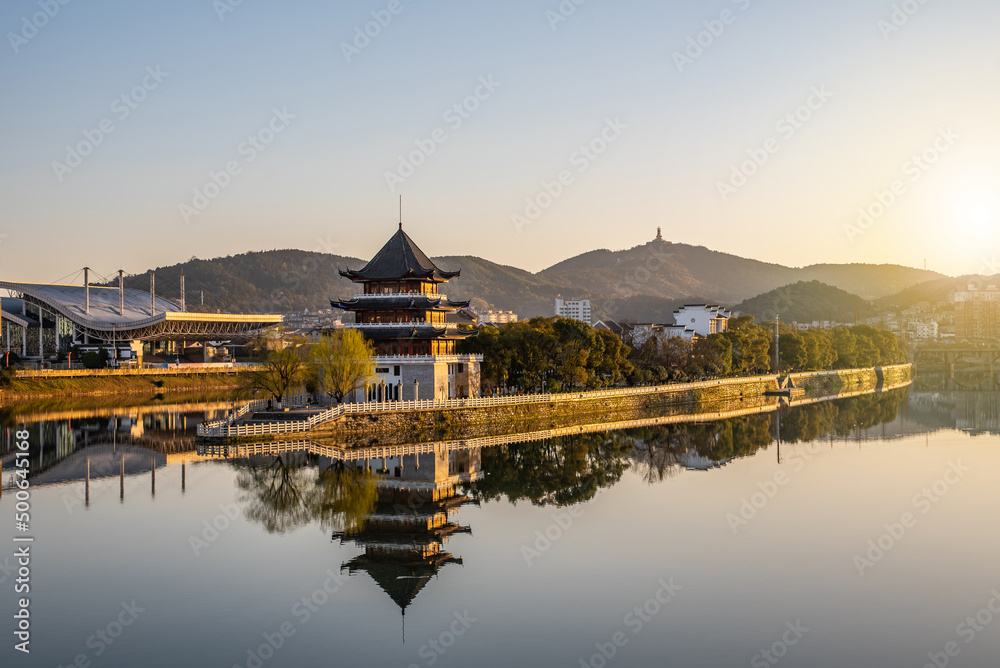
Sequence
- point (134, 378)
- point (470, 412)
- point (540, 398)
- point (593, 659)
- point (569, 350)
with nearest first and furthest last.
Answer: point (593, 659) < point (470, 412) < point (540, 398) < point (569, 350) < point (134, 378)

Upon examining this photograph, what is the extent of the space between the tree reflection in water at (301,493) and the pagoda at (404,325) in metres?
13.2

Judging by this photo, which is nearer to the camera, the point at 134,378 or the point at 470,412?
the point at 470,412

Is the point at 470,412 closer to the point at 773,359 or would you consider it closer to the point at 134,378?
the point at 134,378

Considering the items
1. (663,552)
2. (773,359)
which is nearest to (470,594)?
(663,552)

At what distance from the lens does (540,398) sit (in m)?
61.0

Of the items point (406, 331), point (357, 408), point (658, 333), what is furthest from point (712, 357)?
point (357, 408)

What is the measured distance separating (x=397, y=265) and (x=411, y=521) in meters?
27.9

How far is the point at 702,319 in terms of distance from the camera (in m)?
120

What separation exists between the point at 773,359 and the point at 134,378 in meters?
65.9

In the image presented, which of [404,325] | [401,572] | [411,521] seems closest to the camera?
[401,572]

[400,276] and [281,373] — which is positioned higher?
[400,276]

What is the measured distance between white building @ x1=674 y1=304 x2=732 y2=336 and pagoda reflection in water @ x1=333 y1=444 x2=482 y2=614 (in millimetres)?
77176

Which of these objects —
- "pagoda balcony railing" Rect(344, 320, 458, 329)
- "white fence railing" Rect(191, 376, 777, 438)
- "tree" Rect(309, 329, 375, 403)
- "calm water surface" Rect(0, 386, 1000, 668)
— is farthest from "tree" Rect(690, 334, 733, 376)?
"tree" Rect(309, 329, 375, 403)

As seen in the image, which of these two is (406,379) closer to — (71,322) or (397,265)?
(397,265)
